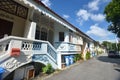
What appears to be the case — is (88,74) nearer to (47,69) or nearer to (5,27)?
(47,69)

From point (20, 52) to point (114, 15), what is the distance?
1426cm

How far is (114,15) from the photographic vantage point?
652 inches

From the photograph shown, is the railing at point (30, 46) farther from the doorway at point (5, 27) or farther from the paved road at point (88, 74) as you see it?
the doorway at point (5, 27)

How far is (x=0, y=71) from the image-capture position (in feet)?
16.0

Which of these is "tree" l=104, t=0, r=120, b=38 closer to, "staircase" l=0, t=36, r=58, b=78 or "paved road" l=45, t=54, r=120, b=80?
"paved road" l=45, t=54, r=120, b=80

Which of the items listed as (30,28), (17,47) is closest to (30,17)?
(30,28)

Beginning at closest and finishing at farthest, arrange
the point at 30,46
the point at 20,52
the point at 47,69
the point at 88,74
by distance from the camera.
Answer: the point at 20,52
the point at 30,46
the point at 47,69
the point at 88,74

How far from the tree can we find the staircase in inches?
439

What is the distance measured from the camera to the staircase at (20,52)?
5.65 m

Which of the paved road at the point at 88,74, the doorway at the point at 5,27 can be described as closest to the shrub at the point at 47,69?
the paved road at the point at 88,74

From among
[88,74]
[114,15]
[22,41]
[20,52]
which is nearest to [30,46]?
[22,41]

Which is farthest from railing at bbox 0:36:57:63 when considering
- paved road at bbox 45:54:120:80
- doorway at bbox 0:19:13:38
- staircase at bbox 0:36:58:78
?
doorway at bbox 0:19:13:38

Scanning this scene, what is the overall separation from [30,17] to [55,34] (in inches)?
233

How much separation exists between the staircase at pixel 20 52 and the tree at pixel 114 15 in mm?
11142
